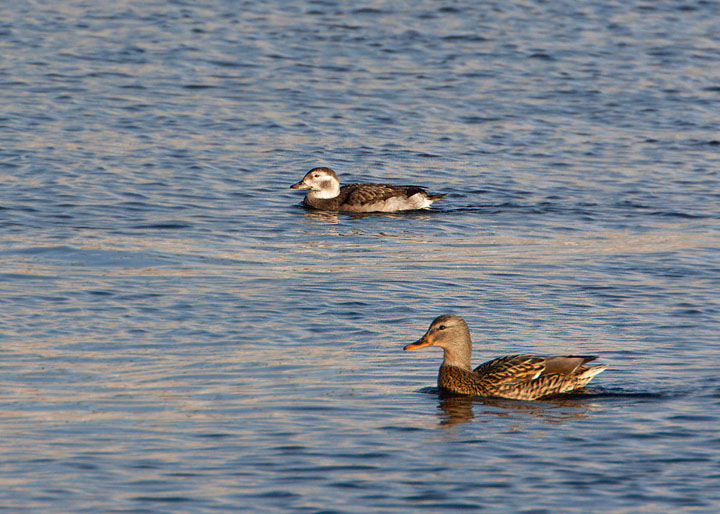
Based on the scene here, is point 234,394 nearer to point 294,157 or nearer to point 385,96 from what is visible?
point 294,157

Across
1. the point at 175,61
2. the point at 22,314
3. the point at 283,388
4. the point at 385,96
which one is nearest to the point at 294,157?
the point at 385,96

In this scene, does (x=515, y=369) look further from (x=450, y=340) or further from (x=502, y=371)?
(x=450, y=340)

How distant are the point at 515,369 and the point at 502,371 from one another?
0.13 m

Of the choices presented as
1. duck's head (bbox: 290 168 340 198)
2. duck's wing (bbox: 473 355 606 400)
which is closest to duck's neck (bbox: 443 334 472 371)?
duck's wing (bbox: 473 355 606 400)

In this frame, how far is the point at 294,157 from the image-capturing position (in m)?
23.6

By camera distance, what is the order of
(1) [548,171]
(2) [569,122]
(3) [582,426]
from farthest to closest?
(2) [569,122] → (1) [548,171] → (3) [582,426]

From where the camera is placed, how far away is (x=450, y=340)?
11992mm

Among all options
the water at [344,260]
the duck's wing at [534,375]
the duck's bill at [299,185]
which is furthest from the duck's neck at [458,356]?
the duck's bill at [299,185]

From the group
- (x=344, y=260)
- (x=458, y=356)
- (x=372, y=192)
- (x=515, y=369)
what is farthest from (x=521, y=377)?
(x=372, y=192)

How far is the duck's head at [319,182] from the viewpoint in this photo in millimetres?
20875

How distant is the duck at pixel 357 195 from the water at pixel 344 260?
0.32 m

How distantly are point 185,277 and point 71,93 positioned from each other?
13129 millimetres

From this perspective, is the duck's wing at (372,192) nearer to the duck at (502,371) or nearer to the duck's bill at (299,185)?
the duck's bill at (299,185)

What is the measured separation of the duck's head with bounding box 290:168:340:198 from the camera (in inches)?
822
